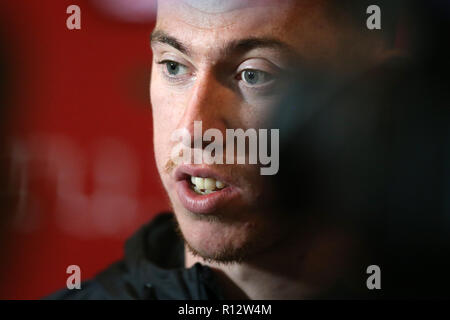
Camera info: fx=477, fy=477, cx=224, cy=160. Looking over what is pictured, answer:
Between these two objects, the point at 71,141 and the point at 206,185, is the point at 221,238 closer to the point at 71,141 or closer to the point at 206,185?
the point at 206,185

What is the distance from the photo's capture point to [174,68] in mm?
792

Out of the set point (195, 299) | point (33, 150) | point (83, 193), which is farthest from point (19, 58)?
point (195, 299)

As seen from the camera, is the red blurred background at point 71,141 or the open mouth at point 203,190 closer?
the open mouth at point 203,190

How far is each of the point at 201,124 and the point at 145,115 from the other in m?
0.43

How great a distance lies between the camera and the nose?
71 cm

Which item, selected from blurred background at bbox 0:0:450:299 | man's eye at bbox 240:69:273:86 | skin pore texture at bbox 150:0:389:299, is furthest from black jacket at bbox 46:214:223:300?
man's eye at bbox 240:69:273:86

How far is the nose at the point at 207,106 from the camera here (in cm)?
71

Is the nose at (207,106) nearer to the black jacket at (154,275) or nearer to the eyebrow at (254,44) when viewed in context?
the eyebrow at (254,44)

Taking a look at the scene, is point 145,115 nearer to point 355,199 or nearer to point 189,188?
point 189,188

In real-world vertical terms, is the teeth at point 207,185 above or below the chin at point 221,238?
above

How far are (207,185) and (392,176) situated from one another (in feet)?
1.18

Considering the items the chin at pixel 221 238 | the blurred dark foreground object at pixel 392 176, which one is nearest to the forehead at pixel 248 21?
the blurred dark foreground object at pixel 392 176

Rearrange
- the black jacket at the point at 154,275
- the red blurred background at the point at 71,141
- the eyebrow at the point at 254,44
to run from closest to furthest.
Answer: the eyebrow at the point at 254,44, the black jacket at the point at 154,275, the red blurred background at the point at 71,141

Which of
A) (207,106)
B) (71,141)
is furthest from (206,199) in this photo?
(71,141)
